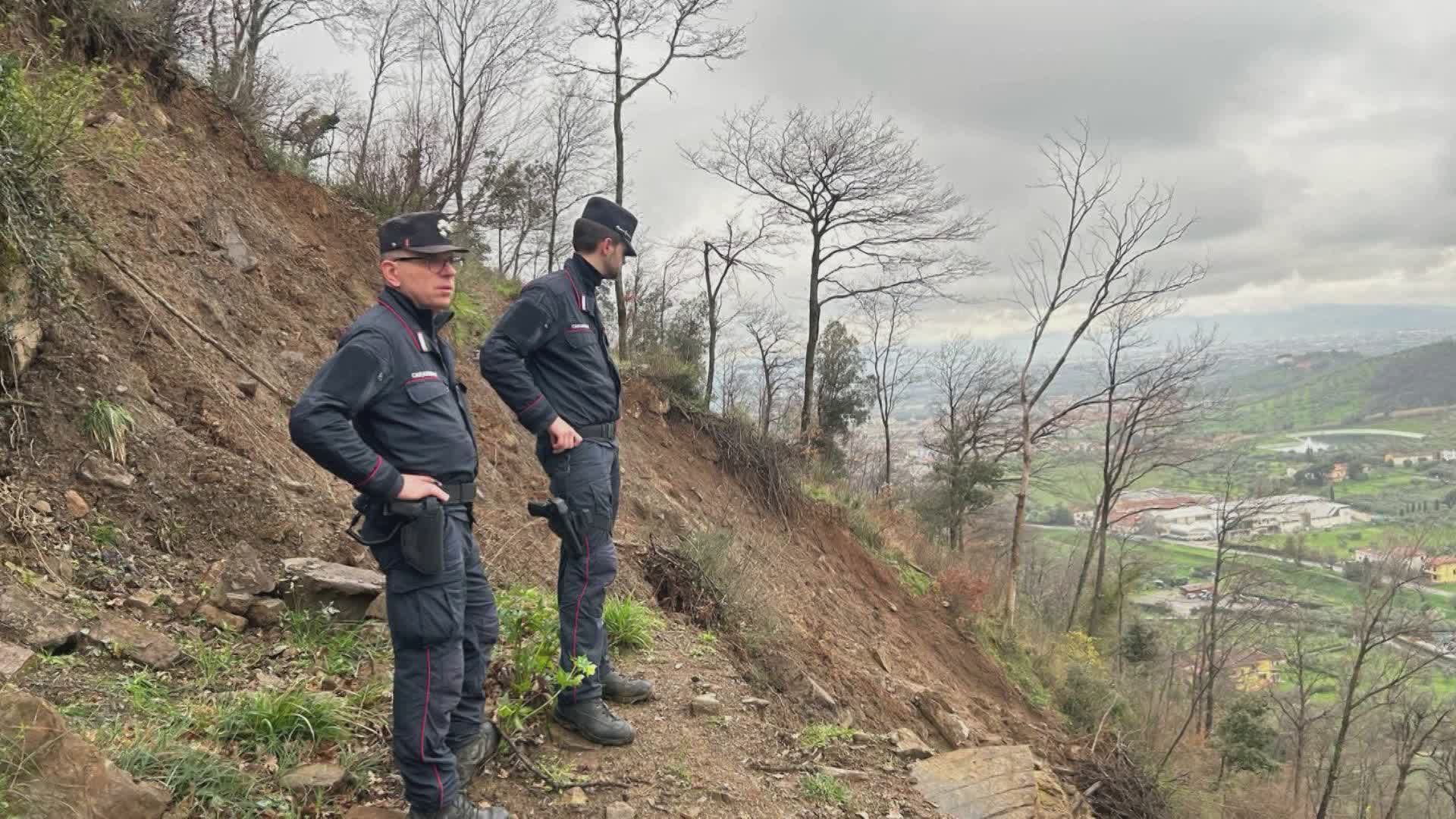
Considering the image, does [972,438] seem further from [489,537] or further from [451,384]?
[451,384]

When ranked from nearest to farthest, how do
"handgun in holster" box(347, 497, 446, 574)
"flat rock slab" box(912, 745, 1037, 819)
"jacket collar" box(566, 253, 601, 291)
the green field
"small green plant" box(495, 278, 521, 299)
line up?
"handgun in holster" box(347, 497, 446, 574), "jacket collar" box(566, 253, 601, 291), "flat rock slab" box(912, 745, 1037, 819), "small green plant" box(495, 278, 521, 299), the green field

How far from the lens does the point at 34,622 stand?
9.57 ft

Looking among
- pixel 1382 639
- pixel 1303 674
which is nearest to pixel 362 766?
pixel 1382 639

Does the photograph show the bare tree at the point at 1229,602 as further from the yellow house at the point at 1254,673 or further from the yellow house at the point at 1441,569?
the yellow house at the point at 1441,569

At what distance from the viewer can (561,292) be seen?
3.26 meters

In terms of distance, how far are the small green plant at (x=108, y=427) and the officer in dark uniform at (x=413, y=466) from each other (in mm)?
2486

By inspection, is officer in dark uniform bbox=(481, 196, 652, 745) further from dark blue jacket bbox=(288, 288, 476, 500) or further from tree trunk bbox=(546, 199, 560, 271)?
tree trunk bbox=(546, 199, 560, 271)

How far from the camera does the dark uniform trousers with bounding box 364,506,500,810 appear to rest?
2.34 meters

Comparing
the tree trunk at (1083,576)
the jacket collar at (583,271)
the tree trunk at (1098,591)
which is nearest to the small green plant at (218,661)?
A: the jacket collar at (583,271)

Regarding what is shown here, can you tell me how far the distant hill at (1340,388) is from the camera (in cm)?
6695

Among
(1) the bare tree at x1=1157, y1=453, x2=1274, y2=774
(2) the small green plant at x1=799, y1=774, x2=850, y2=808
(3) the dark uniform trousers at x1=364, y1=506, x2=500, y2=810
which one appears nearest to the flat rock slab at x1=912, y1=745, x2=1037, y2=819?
(2) the small green plant at x1=799, y1=774, x2=850, y2=808

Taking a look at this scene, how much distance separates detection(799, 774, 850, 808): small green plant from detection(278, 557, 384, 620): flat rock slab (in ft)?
7.90

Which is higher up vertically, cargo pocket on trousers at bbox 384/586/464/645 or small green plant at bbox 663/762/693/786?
cargo pocket on trousers at bbox 384/586/464/645

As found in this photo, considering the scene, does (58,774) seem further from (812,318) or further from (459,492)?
(812,318)
